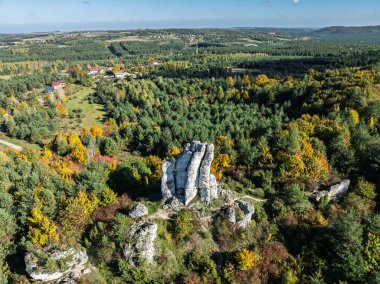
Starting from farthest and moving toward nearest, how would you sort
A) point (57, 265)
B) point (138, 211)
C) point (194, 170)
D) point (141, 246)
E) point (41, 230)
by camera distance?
point (194, 170) → point (138, 211) → point (41, 230) → point (141, 246) → point (57, 265)

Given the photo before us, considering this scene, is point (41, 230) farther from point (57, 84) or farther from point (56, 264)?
point (57, 84)

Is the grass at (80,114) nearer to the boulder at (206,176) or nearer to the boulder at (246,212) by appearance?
the boulder at (206,176)

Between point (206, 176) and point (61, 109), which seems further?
point (61, 109)

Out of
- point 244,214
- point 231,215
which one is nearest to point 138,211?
point 231,215

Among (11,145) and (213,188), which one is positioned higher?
(213,188)

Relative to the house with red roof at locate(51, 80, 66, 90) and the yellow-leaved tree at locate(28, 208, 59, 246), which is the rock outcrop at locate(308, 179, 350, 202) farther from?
the house with red roof at locate(51, 80, 66, 90)

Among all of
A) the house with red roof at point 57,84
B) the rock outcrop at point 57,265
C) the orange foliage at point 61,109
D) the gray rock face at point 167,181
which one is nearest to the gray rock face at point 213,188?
the gray rock face at point 167,181

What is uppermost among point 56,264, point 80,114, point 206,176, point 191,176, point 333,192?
point 191,176

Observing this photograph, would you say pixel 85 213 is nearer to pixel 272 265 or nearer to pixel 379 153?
pixel 272 265
